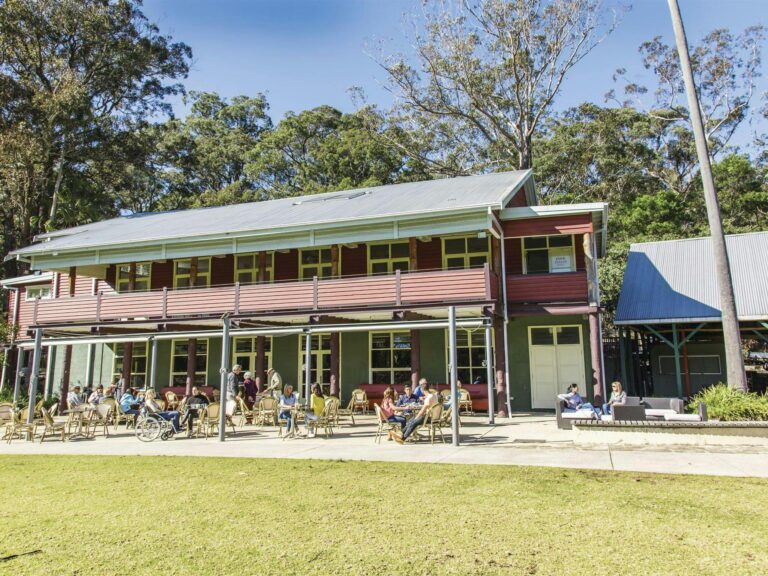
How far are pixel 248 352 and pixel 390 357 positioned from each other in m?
5.66

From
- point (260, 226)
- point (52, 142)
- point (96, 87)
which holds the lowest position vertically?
point (260, 226)

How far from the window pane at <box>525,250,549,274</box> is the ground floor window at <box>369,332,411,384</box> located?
4513 millimetres

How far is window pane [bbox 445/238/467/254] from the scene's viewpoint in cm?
1930

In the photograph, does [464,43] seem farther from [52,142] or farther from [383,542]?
[383,542]

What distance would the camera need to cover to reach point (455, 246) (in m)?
19.4

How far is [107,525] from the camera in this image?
611cm

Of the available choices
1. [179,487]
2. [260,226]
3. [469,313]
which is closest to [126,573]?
[179,487]

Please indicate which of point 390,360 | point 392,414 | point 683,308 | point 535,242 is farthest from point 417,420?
point 683,308

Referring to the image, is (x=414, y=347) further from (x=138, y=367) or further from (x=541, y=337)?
(x=138, y=367)

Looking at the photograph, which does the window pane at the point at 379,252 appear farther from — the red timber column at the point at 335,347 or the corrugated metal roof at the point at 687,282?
the corrugated metal roof at the point at 687,282

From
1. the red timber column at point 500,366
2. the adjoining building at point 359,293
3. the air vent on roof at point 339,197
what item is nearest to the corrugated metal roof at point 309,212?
the air vent on roof at point 339,197

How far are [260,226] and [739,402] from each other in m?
13.8

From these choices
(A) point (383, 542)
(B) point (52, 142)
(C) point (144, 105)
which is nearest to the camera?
(A) point (383, 542)

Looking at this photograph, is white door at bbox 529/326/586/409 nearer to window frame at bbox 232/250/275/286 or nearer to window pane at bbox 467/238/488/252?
window pane at bbox 467/238/488/252
